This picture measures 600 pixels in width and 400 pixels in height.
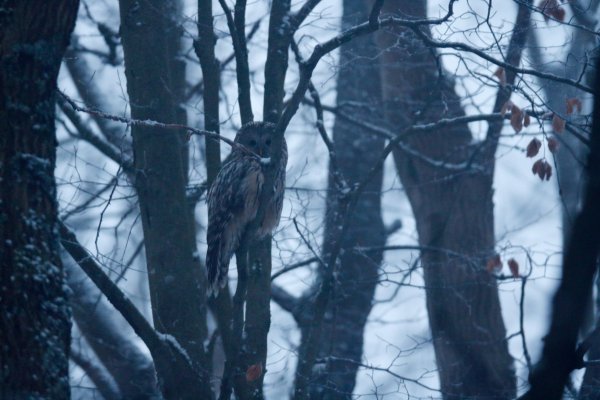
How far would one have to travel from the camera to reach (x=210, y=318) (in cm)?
859

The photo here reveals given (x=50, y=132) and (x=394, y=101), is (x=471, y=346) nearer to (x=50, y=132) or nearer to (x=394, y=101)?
(x=394, y=101)

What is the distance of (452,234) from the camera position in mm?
7188

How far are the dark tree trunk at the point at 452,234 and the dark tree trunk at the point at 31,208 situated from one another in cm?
385

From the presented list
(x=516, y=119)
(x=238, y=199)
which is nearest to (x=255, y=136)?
(x=238, y=199)

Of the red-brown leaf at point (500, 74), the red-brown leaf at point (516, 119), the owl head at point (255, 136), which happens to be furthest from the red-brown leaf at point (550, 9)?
the owl head at point (255, 136)

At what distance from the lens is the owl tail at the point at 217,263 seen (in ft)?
18.2

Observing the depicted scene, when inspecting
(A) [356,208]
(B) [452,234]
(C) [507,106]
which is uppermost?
(A) [356,208]

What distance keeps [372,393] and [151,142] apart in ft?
6.78

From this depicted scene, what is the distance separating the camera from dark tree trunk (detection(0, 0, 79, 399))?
2766mm

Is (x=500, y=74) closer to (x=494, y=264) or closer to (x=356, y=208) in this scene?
(x=494, y=264)

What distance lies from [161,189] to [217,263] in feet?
2.54

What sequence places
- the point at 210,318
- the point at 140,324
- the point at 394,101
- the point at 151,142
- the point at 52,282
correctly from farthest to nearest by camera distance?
the point at 210,318
the point at 394,101
the point at 151,142
the point at 140,324
the point at 52,282

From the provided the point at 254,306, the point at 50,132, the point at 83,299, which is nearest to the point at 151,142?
the point at 254,306

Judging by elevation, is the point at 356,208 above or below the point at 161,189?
above
